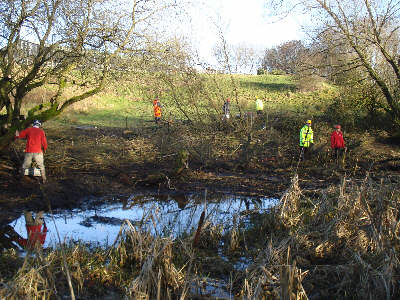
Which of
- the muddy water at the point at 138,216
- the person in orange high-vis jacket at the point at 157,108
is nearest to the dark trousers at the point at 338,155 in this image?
the muddy water at the point at 138,216

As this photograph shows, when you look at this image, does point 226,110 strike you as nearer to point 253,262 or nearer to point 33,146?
point 33,146

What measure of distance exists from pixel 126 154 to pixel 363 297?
10990mm

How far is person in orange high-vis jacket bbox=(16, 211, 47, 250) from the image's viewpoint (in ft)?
22.9

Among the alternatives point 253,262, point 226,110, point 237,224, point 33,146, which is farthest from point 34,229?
point 226,110

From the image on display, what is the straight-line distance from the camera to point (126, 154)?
14805mm

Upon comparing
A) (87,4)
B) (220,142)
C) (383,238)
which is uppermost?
(87,4)

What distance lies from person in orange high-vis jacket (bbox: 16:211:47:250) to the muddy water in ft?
0.30

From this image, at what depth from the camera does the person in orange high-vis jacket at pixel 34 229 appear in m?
6.99

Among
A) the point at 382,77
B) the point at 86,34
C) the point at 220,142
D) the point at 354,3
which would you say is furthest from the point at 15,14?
the point at 382,77

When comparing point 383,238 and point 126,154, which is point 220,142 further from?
point 383,238

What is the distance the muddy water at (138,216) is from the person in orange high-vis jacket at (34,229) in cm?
9

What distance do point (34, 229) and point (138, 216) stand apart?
6.80 ft

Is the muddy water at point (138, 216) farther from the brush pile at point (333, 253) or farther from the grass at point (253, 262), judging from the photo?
the brush pile at point (333, 253)

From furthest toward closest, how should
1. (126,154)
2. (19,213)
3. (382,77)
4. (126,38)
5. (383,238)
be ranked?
1. (382,77)
2. (126,154)
3. (126,38)
4. (19,213)
5. (383,238)
